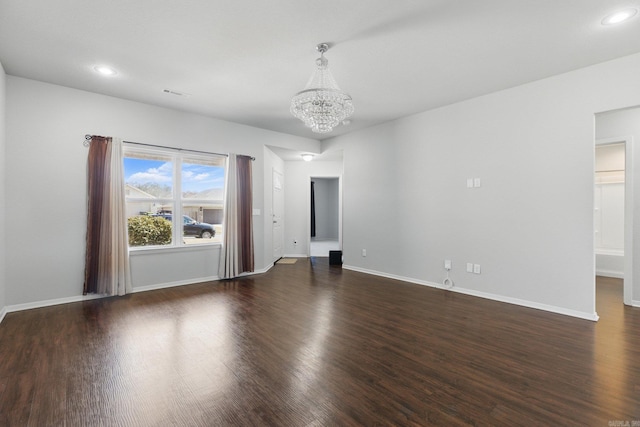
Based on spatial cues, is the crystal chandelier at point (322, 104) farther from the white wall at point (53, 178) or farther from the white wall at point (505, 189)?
the white wall at point (53, 178)

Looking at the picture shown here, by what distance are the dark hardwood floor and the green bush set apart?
1032 mm

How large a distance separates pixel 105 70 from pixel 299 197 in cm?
496

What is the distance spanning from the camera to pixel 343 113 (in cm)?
305

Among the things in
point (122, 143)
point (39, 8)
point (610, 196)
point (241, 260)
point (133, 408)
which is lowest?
point (133, 408)

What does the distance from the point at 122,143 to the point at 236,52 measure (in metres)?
2.45

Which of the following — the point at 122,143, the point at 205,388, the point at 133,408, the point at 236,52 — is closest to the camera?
the point at 133,408

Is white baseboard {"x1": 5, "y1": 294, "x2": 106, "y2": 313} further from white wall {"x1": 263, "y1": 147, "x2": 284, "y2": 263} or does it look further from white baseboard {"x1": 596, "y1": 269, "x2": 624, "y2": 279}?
white baseboard {"x1": 596, "y1": 269, "x2": 624, "y2": 279}

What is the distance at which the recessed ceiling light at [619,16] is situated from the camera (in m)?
2.33

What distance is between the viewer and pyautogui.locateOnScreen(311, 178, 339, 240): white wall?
35.6 feet

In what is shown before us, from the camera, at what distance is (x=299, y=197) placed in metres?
7.74

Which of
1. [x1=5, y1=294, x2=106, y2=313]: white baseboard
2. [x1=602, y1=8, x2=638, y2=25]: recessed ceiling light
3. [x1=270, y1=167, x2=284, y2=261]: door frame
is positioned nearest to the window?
[x1=5, y1=294, x2=106, y2=313]: white baseboard

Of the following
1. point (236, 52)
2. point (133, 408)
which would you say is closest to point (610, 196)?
point (236, 52)

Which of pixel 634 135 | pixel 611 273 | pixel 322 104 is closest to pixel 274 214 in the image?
pixel 322 104

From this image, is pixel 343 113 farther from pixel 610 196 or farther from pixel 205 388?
pixel 610 196
